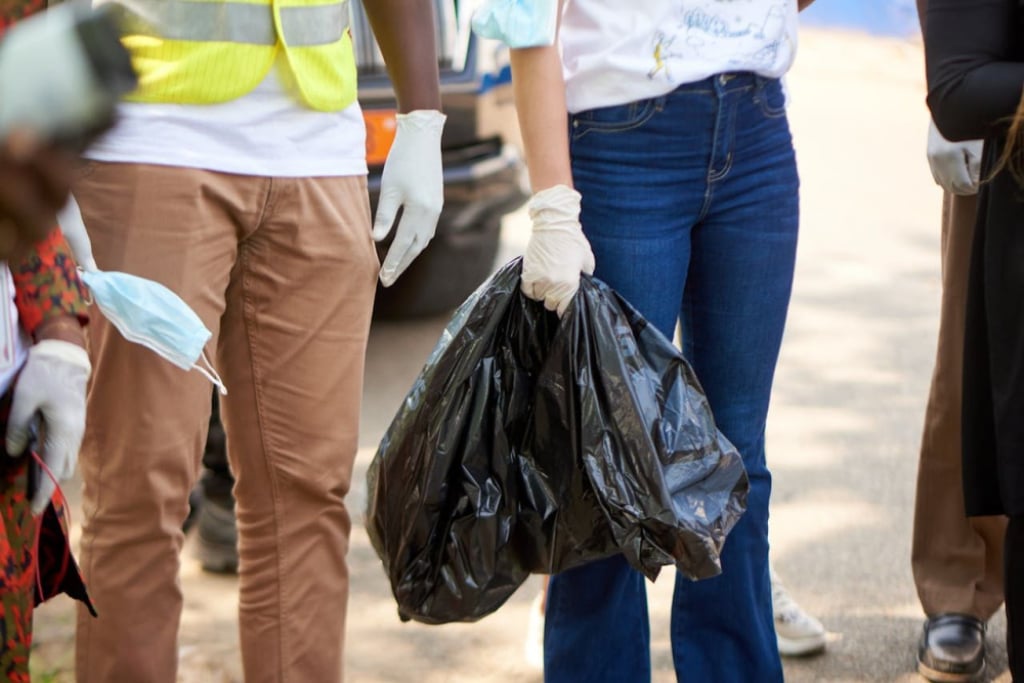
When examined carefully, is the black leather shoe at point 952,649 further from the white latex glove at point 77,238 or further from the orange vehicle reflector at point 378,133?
the orange vehicle reflector at point 378,133

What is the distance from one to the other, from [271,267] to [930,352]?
3936mm

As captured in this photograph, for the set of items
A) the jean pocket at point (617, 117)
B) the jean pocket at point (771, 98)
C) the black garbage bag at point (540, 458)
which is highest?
the jean pocket at point (617, 117)

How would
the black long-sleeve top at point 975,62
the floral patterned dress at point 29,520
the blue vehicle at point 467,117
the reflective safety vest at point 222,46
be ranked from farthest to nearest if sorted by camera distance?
the blue vehicle at point 467,117
the black long-sleeve top at point 975,62
the reflective safety vest at point 222,46
the floral patterned dress at point 29,520

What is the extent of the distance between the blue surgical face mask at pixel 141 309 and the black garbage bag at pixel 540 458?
0.49 meters

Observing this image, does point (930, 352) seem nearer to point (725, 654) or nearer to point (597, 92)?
point (725, 654)

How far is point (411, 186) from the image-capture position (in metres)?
2.57

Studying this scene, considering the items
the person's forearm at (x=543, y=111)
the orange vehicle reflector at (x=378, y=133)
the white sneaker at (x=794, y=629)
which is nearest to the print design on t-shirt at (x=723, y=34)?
the person's forearm at (x=543, y=111)

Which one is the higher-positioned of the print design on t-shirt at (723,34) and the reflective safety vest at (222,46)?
the reflective safety vest at (222,46)

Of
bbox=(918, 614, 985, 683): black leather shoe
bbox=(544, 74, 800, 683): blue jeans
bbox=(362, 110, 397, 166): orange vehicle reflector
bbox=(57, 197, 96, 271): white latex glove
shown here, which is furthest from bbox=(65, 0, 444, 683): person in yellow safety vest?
bbox=(362, 110, 397, 166): orange vehicle reflector

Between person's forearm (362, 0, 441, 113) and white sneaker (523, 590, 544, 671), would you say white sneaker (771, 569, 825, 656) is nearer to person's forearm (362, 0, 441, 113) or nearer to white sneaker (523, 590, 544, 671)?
white sneaker (523, 590, 544, 671)

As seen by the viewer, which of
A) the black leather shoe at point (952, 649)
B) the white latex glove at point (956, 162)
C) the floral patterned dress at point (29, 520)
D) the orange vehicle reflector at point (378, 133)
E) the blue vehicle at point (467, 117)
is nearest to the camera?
the floral patterned dress at point (29, 520)

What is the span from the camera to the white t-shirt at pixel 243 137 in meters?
2.21

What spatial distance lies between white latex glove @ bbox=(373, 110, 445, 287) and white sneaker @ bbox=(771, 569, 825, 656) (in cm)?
130

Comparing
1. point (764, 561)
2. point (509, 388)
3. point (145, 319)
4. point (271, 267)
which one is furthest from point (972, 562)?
point (145, 319)
